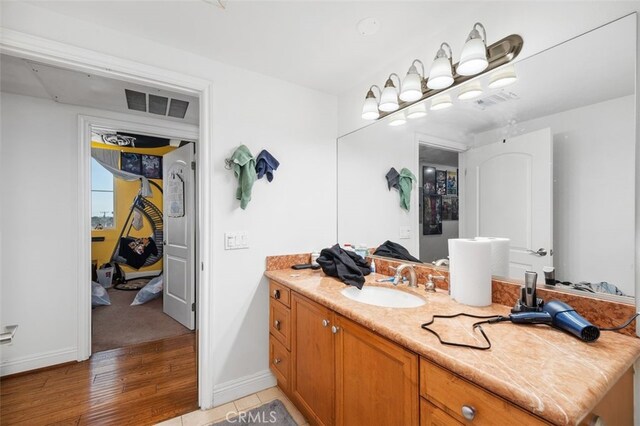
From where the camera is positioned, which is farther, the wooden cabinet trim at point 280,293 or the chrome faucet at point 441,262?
the wooden cabinet trim at point 280,293

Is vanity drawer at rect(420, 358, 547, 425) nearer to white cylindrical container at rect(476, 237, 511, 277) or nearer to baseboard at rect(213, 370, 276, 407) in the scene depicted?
white cylindrical container at rect(476, 237, 511, 277)

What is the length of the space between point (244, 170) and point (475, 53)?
1.45 metres

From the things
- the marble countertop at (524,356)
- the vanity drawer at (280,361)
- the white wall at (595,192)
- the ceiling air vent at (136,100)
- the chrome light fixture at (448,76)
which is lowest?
the vanity drawer at (280,361)

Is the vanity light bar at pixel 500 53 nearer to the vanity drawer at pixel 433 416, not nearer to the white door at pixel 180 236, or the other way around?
the vanity drawer at pixel 433 416

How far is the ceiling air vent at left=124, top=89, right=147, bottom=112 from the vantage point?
2.29m

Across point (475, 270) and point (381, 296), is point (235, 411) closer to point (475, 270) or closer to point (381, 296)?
point (381, 296)

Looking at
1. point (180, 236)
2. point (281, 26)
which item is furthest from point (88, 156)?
point (281, 26)

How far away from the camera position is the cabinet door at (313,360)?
1.42 metres

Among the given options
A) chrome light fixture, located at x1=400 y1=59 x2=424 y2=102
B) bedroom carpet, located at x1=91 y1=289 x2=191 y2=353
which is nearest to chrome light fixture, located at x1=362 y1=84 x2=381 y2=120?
chrome light fixture, located at x1=400 y1=59 x2=424 y2=102

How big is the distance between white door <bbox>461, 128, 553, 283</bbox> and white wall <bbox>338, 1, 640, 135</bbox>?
382 mm

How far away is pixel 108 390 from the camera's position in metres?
2.07

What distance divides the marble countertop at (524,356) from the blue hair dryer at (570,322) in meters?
0.02

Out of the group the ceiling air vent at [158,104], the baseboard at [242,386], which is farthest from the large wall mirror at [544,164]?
the ceiling air vent at [158,104]

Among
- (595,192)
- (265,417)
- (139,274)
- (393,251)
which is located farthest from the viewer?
(139,274)
